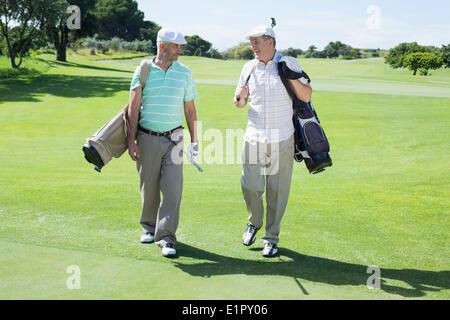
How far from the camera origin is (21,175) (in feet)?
31.1

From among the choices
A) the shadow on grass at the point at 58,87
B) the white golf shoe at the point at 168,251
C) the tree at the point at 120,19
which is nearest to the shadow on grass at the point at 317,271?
the white golf shoe at the point at 168,251

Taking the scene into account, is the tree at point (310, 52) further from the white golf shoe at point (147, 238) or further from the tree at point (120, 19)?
the white golf shoe at point (147, 238)

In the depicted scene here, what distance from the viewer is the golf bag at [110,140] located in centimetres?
514

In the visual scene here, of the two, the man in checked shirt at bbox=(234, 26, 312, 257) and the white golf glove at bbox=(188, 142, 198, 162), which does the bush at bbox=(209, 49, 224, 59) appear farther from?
the man in checked shirt at bbox=(234, 26, 312, 257)

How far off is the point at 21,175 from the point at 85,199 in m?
2.72

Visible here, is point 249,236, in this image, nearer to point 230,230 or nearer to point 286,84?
point 230,230

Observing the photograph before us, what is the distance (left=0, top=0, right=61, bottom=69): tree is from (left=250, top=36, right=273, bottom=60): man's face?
112 feet

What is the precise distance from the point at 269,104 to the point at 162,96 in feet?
3.36

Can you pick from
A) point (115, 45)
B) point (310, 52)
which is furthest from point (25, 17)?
point (310, 52)

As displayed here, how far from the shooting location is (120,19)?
10488 centimetres

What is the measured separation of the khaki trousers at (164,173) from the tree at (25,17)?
33548 mm
